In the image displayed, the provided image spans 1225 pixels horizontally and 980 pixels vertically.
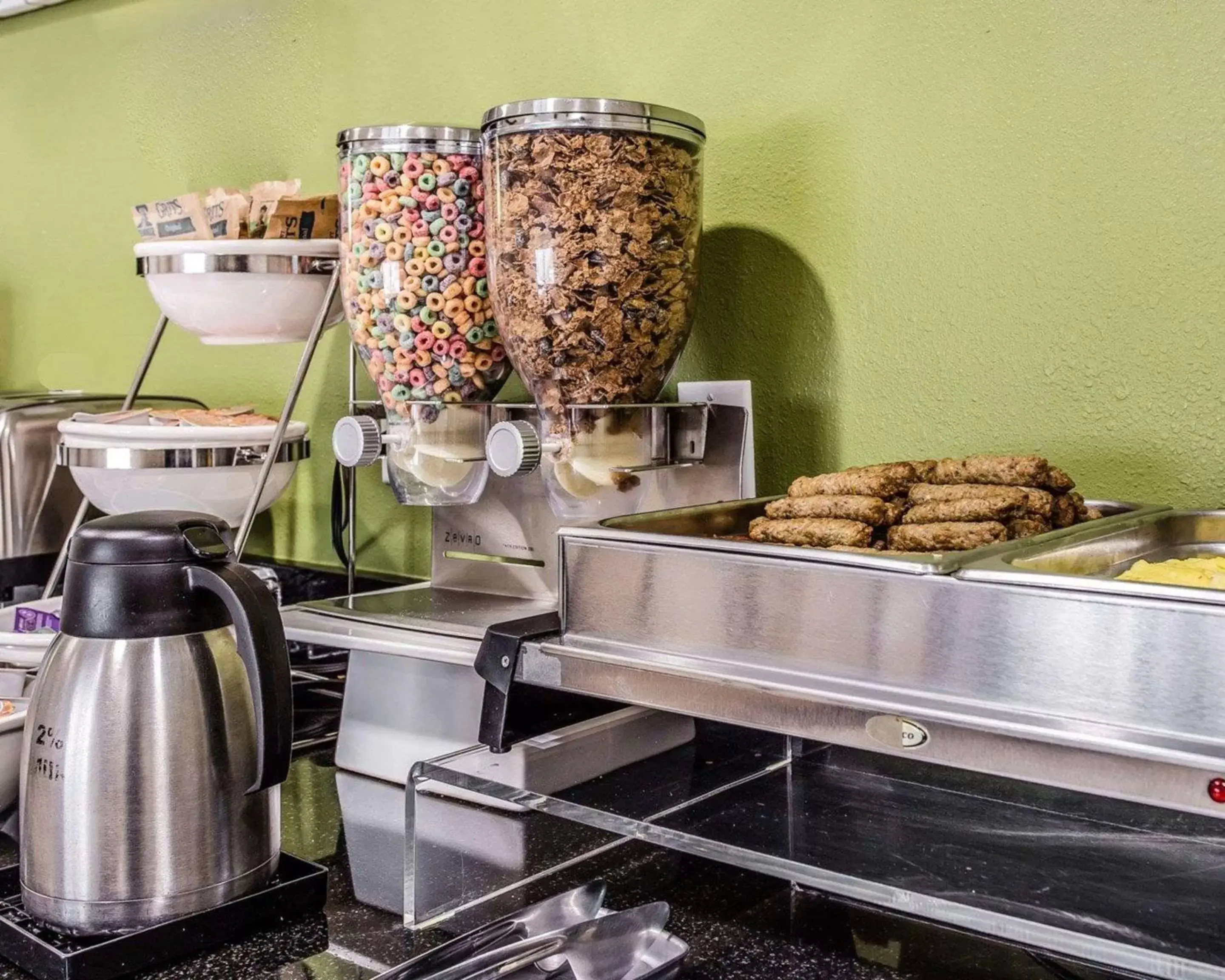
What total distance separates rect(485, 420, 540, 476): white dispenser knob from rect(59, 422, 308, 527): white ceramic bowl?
0.51 meters

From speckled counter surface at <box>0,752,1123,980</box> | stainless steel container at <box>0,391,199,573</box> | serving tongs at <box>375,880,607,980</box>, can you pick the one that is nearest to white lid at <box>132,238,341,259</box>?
stainless steel container at <box>0,391,199,573</box>

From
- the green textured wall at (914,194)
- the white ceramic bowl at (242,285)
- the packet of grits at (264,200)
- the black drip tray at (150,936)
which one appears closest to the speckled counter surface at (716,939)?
the black drip tray at (150,936)

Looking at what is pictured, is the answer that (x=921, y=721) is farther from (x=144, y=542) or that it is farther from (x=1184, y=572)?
(x=144, y=542)

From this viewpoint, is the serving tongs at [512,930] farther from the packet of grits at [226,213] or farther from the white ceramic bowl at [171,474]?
the packet of grits at [226,213]

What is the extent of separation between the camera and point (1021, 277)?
1.17 metres

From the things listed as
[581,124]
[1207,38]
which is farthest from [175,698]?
[1207,38]

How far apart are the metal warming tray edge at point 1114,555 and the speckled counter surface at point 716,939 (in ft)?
0.96

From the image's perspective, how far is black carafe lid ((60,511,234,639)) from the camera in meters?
0.89

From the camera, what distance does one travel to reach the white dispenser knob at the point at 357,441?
1.24 meters

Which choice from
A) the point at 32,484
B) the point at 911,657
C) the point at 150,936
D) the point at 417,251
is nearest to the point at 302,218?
the point at 417,251

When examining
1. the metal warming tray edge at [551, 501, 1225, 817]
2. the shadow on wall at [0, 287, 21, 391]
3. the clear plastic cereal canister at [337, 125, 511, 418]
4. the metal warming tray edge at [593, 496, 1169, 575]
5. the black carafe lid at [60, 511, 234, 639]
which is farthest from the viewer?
the shadow on wall at [0, 287, 21, 391]

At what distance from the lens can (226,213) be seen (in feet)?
5.14

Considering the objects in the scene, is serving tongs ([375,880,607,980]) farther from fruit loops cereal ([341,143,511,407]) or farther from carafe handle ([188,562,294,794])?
fruit loops cereal ([341,143,511,407])

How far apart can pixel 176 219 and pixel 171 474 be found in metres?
0.34
